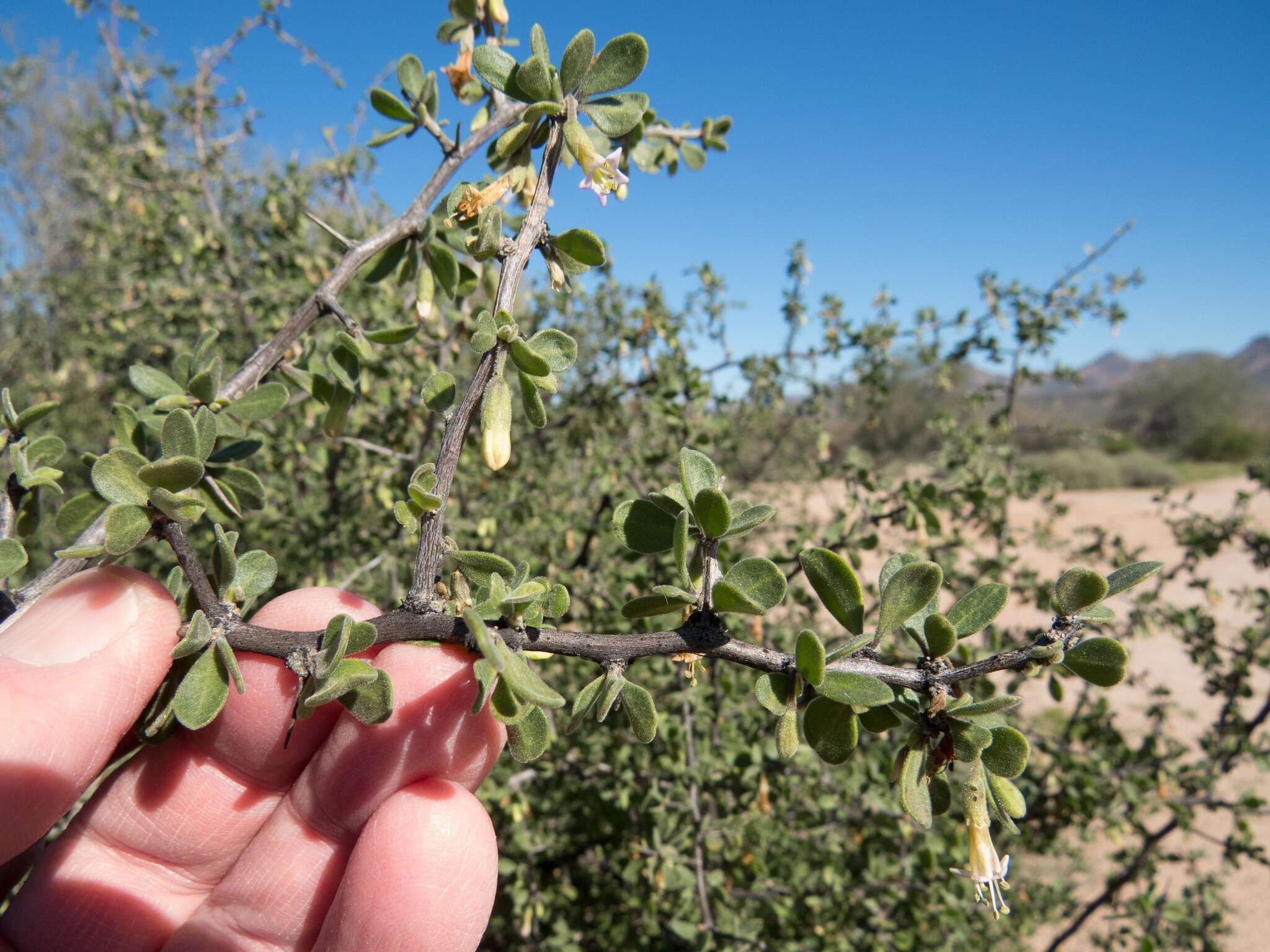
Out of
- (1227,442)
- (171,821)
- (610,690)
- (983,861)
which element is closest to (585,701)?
(610,690)

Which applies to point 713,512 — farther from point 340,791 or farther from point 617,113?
point 340,791

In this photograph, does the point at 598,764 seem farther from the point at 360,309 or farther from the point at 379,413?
the point at 360,309

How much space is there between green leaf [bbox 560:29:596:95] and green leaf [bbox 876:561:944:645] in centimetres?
81

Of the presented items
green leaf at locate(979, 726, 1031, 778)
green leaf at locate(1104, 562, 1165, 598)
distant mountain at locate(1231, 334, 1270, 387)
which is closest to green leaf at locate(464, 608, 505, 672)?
green leaf at locate(979, 726, 1031, 778)

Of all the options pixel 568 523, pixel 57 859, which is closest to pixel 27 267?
pixel 568 523

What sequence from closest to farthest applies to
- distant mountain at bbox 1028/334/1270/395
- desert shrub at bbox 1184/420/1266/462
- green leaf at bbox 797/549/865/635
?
green leaf at bbox 797/549/865/635, desert shrub at bbox 1184/420/1266/462, distant mountain at bbox 1028/334/1270/395

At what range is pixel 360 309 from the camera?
3426 millimetres

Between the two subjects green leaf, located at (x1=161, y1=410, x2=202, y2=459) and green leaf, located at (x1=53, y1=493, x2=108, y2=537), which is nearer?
green leaf, located at (x1=161, y1=410, x2=202, y2=459)

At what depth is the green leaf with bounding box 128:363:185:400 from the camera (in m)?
1.22

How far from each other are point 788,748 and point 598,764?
1931 mm

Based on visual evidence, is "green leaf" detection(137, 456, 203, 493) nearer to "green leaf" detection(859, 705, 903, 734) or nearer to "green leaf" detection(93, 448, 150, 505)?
"green leaf" detection(93, 448, 150, 505)

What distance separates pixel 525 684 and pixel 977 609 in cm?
60

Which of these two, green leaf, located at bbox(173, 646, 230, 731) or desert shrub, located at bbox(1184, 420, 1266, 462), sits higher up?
desert shrub, located at bbox(1184, 420, 1266, 462)

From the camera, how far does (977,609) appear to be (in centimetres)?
92
